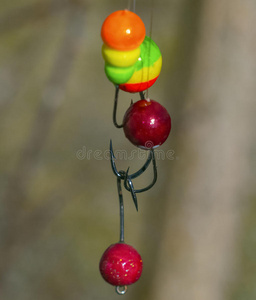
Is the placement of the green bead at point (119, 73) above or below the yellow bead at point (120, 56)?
below

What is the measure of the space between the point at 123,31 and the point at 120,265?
0.24 m

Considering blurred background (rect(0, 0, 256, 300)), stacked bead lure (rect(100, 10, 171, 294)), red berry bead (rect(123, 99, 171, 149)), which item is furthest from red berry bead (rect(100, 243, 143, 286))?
blurred background (rect(0, 0, 256, 300))

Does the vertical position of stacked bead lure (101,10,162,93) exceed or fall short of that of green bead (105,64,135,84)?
it exceeds it

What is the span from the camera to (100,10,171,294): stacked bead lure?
0.40 m

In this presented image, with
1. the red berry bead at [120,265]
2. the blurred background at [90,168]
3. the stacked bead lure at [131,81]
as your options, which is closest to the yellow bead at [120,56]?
the stacked bead lure at [131,81]

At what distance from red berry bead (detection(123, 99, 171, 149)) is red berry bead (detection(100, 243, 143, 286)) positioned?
12 cm

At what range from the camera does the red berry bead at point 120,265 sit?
0.45 m

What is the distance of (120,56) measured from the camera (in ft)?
1.32
